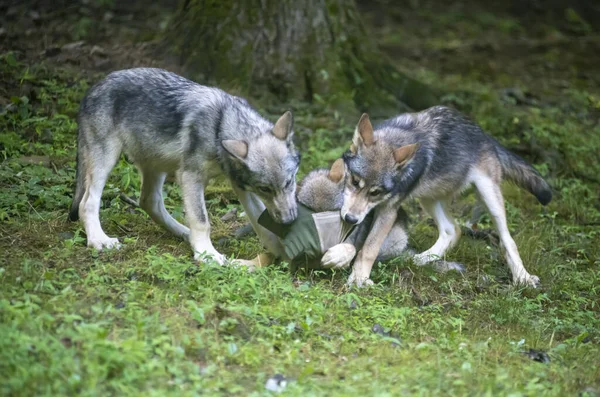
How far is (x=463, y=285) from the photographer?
7.00 meters

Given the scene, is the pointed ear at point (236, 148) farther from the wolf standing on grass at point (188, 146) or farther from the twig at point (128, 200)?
the twig at point (128, 200)

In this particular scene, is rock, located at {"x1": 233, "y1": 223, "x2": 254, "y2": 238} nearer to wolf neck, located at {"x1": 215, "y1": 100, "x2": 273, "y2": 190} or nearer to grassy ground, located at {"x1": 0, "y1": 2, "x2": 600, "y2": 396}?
grassy ground, located at {"x1": 0, "y1": 2, "x2": 600, "y2": 396}

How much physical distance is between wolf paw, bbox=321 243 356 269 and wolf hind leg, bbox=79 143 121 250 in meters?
1.90

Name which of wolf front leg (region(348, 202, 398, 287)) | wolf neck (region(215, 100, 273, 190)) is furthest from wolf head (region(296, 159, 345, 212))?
wolf neck (region(215, 100, 273, 190))

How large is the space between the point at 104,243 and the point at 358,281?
2.31 m

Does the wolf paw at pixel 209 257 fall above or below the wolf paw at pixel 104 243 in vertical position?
above

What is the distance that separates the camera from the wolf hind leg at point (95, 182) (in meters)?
6.76

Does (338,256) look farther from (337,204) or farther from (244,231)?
(244,231)

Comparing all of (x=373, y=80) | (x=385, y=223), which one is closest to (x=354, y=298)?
(x=385, y=223)

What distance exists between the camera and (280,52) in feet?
34.8

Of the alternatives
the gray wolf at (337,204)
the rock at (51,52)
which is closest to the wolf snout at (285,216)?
the gray wolf at (337,204)

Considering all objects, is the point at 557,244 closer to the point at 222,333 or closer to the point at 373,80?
the point at 373,80

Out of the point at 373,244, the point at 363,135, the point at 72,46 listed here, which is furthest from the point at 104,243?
the point at 72,46

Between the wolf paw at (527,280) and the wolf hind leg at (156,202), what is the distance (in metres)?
3.29
